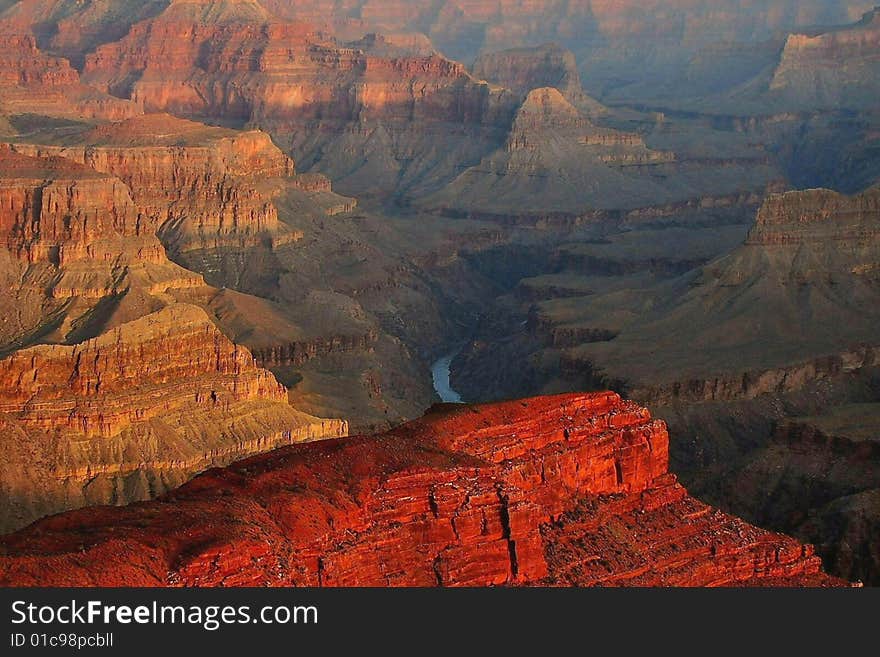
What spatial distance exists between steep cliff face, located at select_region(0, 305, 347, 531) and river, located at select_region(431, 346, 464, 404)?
36596 millimetres

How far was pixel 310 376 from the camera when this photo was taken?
12188 cm

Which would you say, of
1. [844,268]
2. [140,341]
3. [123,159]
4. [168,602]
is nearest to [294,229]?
[123,159]

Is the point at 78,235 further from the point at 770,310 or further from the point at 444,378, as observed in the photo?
the point at 770,310

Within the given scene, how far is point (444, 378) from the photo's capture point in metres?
148

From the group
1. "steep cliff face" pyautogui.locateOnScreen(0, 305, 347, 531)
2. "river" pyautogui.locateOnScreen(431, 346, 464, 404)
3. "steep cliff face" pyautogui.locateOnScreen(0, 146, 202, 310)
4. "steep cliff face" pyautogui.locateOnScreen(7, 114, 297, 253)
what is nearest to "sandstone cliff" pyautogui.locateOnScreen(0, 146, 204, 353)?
"steep cliff face" pyautogui.locateOnScreen(0, 146, 202, 310)

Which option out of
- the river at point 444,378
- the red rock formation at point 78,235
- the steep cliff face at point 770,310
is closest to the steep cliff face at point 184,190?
the river at point 444,378

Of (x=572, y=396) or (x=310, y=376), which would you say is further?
(x=310, y=376)

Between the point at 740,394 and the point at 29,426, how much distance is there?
148 ft

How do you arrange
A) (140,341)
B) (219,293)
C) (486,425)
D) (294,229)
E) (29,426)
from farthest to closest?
1. (294,229)
2. (219,293)
3. (140,341)
4. (29,426)
5. (486,425)

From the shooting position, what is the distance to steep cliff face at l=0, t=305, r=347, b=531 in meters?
88.0

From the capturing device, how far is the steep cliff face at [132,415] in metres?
88.0

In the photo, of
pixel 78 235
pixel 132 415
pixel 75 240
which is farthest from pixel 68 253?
pixel 132 415

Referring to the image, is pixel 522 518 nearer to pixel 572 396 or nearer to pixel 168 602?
pixel 572 396

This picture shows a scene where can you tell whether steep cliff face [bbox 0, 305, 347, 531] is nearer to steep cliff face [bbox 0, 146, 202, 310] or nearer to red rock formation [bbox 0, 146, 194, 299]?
steep cliff face [bbox 0, 146, 202, 310]
